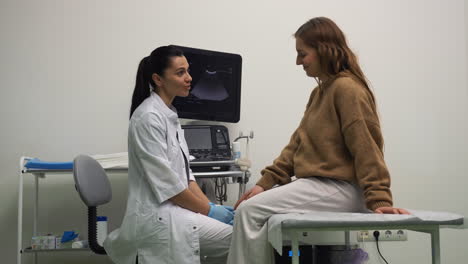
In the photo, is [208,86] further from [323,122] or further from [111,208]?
[323,122]

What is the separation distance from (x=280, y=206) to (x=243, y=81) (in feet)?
4.80

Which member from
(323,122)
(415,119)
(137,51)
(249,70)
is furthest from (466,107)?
(137,51)

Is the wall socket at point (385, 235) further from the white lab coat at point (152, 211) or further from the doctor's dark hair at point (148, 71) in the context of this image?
the doctor's dark hair at point (148, 71)

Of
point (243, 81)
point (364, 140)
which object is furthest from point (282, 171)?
point (243, 81)

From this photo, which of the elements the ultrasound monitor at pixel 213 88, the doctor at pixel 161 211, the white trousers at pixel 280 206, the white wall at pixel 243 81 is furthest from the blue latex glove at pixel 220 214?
the white wall at pixel 243 81

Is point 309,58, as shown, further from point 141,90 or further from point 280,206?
point 141,90

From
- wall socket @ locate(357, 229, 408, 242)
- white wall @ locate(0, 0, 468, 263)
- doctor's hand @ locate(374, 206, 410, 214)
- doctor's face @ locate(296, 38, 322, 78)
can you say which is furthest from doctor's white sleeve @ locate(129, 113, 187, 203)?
wall socket @ locate(357, 229, 408, 242)

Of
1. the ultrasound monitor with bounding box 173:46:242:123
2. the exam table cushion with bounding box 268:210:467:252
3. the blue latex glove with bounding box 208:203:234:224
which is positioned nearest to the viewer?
the exam table cushion with bounding box 268:210:467:252

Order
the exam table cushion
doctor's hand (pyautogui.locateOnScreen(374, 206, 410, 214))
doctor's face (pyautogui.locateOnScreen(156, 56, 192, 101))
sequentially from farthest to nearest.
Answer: doctor's face (pyautogui.locateOnScreen(156, 56, 192, 101))
doctor's hand (pyautogui.locateOnScreen(374, 206, 410, 214))
the exam table cushion

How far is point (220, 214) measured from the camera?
1.83 m

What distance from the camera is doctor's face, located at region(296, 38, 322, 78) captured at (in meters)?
1.74

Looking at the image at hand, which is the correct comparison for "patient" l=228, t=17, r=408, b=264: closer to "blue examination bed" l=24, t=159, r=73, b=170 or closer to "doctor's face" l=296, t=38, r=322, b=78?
"doctor's face" l=296, t=38, r=322, b=78

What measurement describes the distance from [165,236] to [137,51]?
1.49 metres

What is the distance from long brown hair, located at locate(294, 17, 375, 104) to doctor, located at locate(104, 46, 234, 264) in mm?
590
